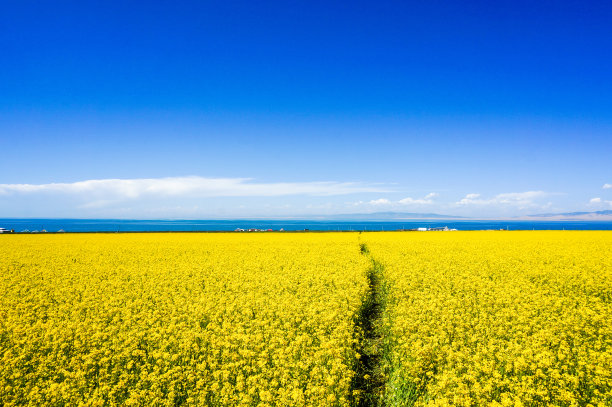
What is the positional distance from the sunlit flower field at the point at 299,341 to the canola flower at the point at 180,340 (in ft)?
0.13

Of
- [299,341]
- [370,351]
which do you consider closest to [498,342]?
[370,351]

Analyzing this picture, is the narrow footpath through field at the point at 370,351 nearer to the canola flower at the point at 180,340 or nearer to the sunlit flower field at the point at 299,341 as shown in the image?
the sunlit flower field at the point at 299,341

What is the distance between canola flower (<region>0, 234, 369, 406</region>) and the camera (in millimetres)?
6023

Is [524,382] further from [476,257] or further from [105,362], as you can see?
[476,257]

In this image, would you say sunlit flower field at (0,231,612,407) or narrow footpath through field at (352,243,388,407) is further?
narrow footpath through field at (352,243,388,407)

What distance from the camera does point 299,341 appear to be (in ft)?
25.2

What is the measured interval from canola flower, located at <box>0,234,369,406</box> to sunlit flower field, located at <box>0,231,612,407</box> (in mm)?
39

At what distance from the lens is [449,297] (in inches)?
454

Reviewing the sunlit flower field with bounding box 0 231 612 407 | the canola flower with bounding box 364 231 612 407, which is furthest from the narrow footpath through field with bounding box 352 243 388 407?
the canola flower with bounding box 364 231 612 407

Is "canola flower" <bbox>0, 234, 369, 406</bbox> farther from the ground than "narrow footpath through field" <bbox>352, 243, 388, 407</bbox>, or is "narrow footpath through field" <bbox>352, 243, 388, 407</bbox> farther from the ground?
"canola flower" <bbox>0, 234, 369, 406</bbox>

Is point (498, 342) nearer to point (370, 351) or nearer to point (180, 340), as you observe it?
point (370, 351)

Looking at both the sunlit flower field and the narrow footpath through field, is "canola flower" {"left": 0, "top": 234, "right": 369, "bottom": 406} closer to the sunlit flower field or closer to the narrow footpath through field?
the sunlit flower field

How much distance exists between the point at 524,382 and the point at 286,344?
15.2 feet

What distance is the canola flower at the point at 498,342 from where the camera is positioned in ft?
19.6
